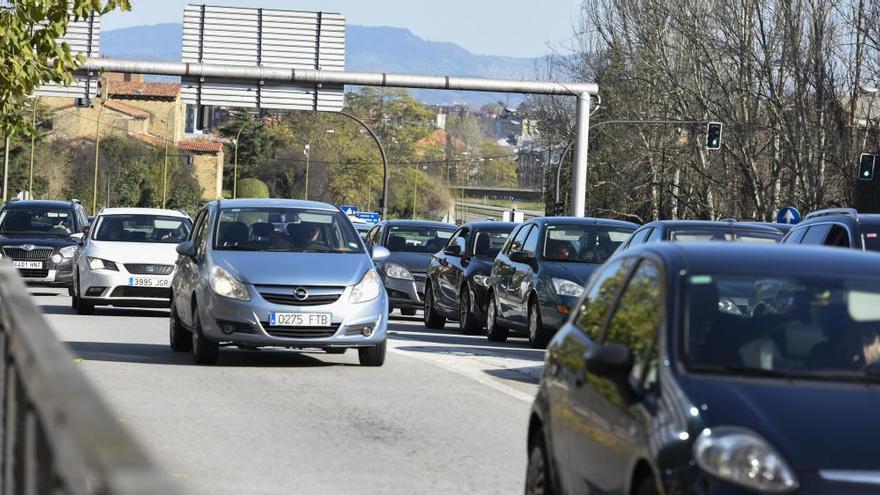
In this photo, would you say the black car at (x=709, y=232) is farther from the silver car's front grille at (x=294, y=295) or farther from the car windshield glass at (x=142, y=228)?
the car windshield glass at (x=142, y=228)

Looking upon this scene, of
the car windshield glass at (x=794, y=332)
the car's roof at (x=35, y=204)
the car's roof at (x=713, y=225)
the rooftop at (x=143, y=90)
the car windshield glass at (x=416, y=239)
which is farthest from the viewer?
the rooftop at (x=143, y=90)

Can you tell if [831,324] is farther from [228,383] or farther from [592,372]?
[228,383]

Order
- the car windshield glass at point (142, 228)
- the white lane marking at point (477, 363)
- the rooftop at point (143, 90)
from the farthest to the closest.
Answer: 1. the rooftop at point (143, 90)
2. the car windshield glass at point (142, 228)
3. the white lane marking at point (477, 363)

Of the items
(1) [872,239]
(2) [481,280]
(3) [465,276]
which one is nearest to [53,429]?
(1) [872,239]

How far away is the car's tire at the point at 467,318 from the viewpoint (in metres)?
23.6

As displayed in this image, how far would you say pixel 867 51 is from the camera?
54031 mm

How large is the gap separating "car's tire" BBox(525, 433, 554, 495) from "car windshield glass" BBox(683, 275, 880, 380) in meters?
1.04

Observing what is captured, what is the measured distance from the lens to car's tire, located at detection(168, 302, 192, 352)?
1705 centimetres

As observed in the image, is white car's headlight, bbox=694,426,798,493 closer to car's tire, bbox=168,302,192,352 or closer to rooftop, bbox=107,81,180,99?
car's tire, bbox=168,302,192,352

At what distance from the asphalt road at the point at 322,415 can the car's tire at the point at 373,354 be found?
122mm

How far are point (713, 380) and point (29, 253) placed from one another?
2556 cm

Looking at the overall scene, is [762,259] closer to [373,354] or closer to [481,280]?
[373,354]

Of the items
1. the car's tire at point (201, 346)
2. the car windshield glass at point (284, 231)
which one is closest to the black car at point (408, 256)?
the car windshield glass at point (284, 231)

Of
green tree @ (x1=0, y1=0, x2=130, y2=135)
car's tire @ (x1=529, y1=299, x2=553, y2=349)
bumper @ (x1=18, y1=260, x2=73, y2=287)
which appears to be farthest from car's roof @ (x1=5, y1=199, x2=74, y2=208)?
car's tire @ (x1=529, y1=299, x2=553, y2=349)
